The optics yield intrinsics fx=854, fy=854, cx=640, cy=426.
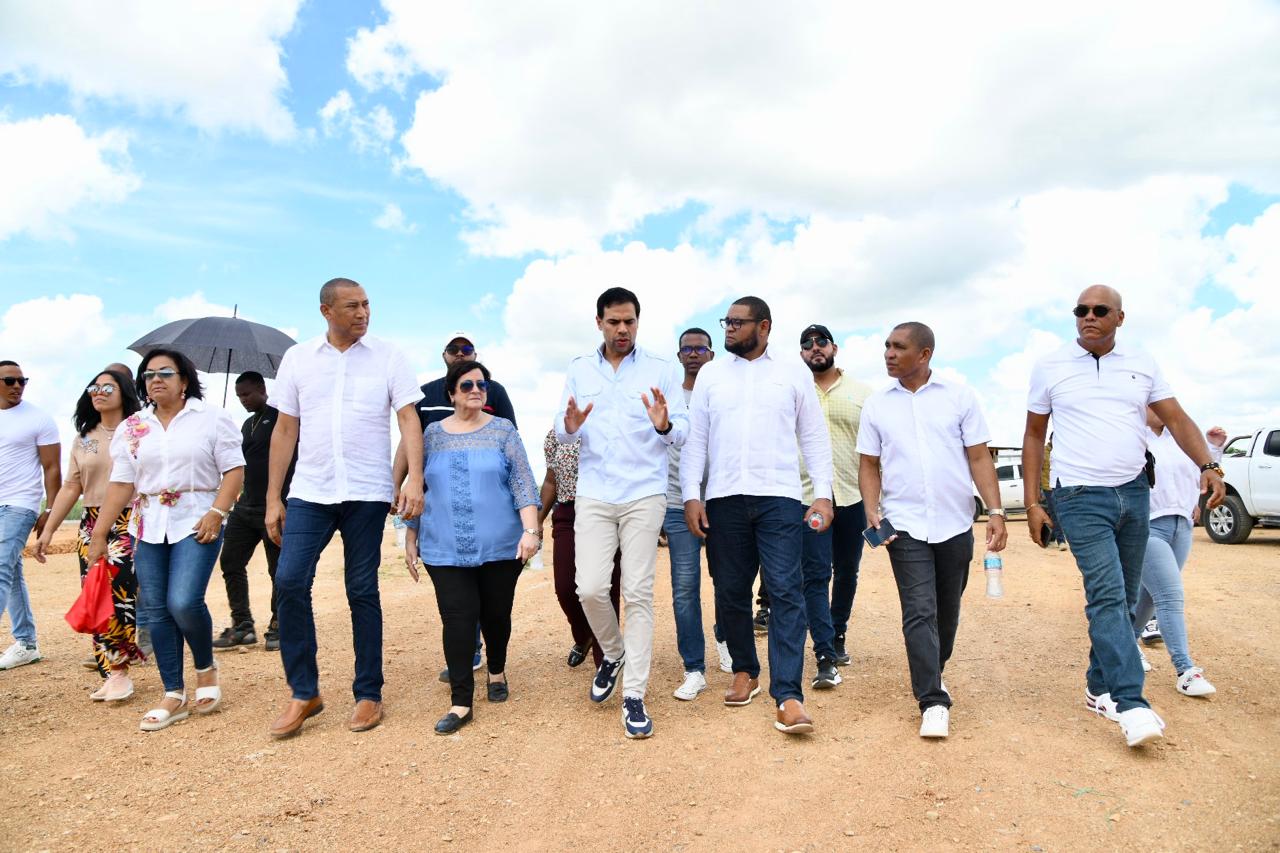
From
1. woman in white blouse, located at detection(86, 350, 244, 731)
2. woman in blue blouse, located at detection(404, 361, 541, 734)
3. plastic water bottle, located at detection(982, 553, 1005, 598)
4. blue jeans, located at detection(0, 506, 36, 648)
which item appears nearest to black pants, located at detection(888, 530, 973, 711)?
plastic water bottle, located at detection(982, 553, 1005, 598)

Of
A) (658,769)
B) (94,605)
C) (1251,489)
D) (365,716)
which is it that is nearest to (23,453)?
(94,605)

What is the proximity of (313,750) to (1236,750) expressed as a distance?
4.55 metres

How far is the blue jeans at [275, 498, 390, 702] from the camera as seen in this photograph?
4.59 metres

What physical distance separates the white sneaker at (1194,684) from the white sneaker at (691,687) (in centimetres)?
284

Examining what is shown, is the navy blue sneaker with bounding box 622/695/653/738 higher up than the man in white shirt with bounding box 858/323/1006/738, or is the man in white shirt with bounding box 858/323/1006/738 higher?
the man in white shirt with bounding box 858/323/1006/738

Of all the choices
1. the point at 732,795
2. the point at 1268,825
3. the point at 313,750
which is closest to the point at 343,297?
the point at 313,750

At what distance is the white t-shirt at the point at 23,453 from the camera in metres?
5.92

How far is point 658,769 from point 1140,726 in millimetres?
2268

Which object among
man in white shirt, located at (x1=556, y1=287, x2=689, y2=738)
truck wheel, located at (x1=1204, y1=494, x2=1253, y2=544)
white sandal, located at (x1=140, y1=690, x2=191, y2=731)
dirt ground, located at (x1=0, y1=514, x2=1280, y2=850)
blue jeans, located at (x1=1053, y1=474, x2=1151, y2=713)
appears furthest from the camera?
truck wheel, located at (x1=1204, y1=494, x2=1253, y2=544)

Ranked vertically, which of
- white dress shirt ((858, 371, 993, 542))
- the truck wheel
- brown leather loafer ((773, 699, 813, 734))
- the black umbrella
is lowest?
the truck wheel

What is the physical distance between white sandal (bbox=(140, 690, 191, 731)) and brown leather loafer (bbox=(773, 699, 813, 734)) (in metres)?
3.38

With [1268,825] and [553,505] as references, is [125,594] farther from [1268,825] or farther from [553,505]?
[1268,825]

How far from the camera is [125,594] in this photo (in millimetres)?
5613

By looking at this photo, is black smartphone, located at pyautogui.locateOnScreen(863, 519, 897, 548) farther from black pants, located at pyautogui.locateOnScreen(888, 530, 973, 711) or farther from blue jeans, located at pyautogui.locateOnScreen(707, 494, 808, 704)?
blue jeans, located at pyautogui.locateOnScreen(707, 494, 808, 704)
